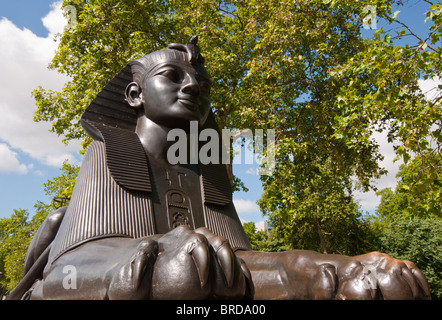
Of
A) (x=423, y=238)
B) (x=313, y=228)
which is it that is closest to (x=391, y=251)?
(x=423, y=238)

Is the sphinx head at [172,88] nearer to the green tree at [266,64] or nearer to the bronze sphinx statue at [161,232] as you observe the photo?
the bronze sphinx statue at [161,232]

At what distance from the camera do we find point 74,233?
222 centimetres

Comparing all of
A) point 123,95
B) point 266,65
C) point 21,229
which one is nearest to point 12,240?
point 21,229

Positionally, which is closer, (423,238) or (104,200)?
(104,200)

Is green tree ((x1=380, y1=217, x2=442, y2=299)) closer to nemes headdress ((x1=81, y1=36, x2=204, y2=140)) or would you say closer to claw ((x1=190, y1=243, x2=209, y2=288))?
nemes headdress ((x1=81, y1=36, x2=204, y2=140))

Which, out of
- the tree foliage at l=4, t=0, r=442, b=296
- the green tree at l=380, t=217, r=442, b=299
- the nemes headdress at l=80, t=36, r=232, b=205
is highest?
the tree foliage at l=4, t=0, r=442, b=296

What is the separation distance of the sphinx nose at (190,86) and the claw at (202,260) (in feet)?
6.38

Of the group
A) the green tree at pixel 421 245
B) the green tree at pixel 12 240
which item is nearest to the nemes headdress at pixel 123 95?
the green tree at pixel 421 245

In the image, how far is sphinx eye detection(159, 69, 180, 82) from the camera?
10.1ft

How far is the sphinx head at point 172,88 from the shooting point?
3.05 metres

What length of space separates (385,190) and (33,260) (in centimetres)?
3637

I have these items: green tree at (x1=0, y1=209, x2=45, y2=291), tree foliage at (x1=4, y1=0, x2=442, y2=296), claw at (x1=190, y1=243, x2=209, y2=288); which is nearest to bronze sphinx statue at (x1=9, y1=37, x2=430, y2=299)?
claw at (x1=190, y1=243, x2=209, y2=288)

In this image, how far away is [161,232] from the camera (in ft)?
8.68

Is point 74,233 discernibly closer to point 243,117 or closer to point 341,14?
point 243,117
